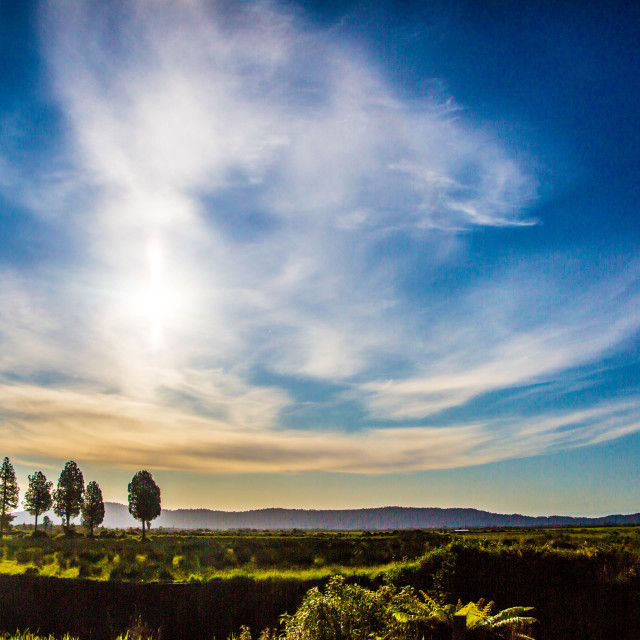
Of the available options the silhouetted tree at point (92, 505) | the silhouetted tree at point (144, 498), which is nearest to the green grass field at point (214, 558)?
the silhouetted tree at point (144, 498)

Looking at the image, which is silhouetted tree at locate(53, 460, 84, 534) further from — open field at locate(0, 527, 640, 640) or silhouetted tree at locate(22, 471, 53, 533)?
open field at locate(0, 527, 640, 640)

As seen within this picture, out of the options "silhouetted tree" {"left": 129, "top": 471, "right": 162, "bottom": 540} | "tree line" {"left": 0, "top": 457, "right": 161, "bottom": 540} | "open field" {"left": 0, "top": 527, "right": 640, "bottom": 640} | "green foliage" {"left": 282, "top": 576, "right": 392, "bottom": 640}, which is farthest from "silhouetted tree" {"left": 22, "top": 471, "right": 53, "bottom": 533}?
"green foliage" {"left": 282, "top": 576, "right": 392, "bottom": 640}

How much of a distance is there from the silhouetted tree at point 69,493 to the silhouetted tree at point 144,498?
318 inches

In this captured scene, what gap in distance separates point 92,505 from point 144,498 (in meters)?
9.26

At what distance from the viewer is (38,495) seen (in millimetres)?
83438

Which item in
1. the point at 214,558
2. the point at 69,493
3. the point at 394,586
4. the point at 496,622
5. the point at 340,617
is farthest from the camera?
the point at 69,493

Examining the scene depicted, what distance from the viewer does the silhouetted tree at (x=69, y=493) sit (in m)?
75.6

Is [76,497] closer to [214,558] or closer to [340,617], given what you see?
[214,558]

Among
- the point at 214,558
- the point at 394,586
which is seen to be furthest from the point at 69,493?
the point at 394,586

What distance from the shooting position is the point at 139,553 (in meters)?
39.3

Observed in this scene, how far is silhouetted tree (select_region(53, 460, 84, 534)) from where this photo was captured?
75625mm

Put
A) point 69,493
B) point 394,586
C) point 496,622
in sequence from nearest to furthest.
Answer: point 496,622, point 394,586, point 69,493

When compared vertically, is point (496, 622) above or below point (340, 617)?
below

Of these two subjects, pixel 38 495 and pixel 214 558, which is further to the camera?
pixel 38 495
